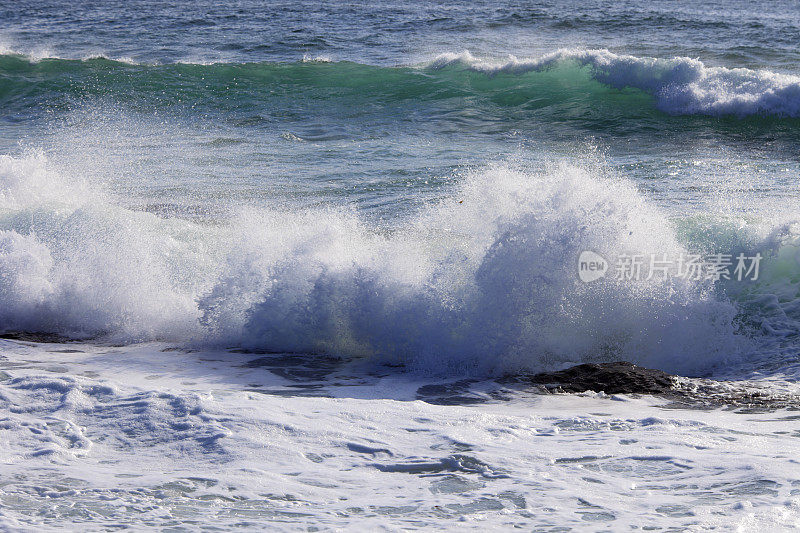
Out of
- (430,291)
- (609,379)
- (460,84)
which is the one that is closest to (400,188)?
(430,291)

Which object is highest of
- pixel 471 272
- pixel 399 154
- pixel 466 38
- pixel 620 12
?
pixel 620 12

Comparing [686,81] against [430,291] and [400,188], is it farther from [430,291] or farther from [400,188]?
[430,291]

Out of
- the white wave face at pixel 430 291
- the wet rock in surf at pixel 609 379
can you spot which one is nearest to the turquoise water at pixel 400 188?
the white wave face at pixel 430 291

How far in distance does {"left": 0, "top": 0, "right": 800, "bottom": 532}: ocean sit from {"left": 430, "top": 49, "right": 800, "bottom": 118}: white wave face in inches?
7.6

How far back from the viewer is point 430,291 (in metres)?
6.00

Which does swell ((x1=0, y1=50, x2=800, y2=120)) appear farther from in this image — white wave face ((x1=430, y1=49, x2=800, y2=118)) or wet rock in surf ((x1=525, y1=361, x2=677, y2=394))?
wet rock in surf ((x1=525, y1=361, x2=677, y2=394))

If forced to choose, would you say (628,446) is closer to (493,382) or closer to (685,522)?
(685,522)

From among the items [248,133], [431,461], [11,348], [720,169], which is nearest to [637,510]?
[431,461]

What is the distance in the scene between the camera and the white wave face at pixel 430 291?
572 centimetres

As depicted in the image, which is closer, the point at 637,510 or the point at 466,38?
the point at 637,510

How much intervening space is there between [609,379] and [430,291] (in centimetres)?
151

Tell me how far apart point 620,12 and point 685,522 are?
24678 millimetres

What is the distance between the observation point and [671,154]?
11.4m

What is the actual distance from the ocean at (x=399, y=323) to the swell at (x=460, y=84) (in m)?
0.72
